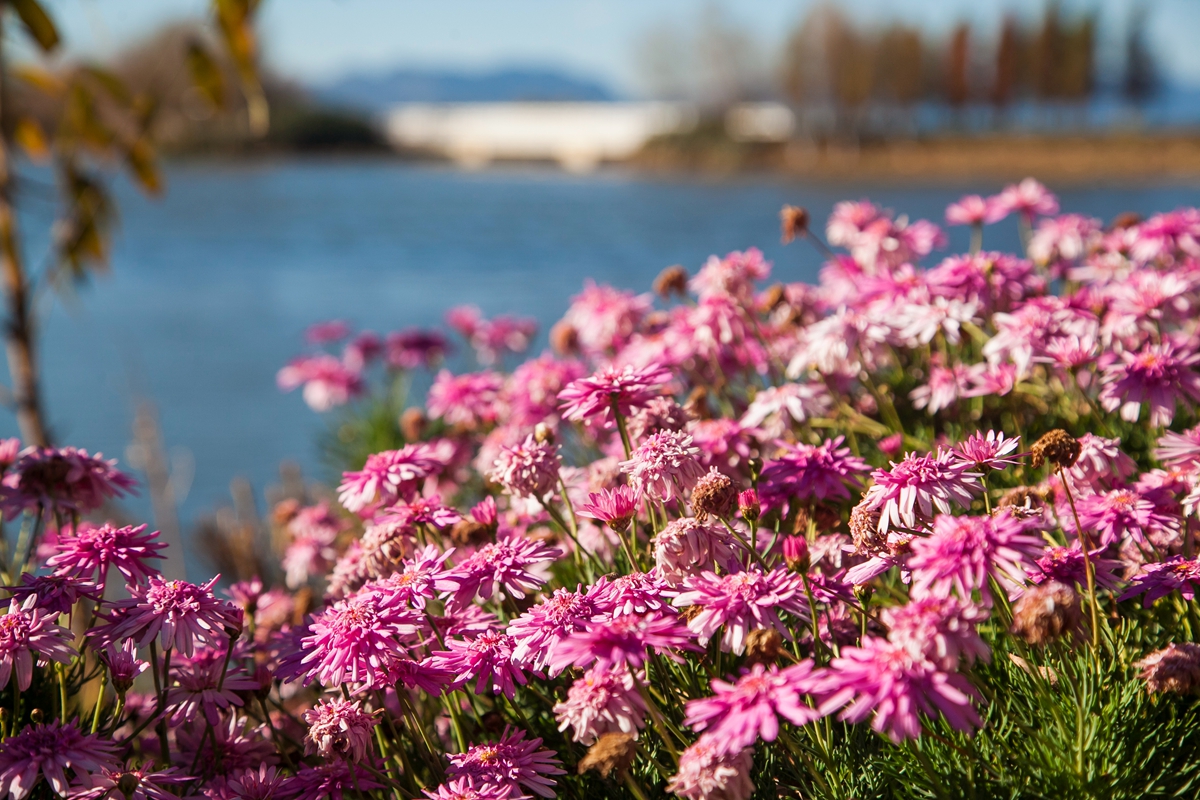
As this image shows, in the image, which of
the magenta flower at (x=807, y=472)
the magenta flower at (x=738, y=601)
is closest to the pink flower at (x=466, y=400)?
the magenta flower at (x=807, y=472)

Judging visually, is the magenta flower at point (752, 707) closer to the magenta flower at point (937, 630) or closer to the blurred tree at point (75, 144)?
the magenta flower at point (937, 630)

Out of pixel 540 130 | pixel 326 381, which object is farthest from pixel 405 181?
pixel 326 381

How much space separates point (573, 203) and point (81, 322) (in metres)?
20.3

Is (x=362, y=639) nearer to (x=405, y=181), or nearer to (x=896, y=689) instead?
(x=896, y=689)

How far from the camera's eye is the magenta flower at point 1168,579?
1465 mm

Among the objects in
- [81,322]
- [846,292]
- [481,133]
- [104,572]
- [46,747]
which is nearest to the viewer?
[46,747]

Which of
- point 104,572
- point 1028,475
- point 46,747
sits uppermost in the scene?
point 104,572

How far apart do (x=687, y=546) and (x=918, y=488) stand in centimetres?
34

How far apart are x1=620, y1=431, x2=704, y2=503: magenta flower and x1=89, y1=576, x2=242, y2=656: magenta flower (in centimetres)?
64

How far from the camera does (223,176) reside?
48.1 m

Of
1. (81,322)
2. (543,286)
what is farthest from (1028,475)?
(81,322)

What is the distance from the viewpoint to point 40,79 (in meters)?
3.33

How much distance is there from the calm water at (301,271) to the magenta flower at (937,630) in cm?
435

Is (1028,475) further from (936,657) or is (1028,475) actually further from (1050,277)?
(936,657)
